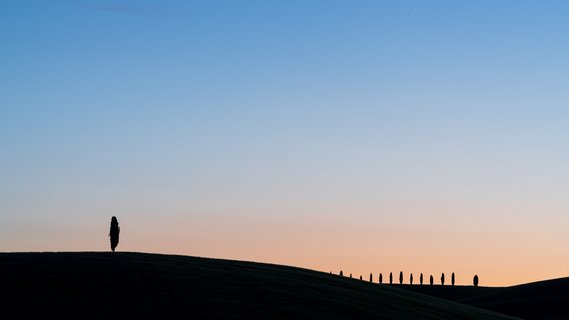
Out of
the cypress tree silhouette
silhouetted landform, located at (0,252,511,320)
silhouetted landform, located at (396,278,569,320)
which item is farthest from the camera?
silhouetted landform, located at (396,278,569,320)

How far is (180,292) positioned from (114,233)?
61.2 feet

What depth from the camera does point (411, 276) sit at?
Answer: 6639 inches

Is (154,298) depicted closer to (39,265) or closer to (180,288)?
(180,288)

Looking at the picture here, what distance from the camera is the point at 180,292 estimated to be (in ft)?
137

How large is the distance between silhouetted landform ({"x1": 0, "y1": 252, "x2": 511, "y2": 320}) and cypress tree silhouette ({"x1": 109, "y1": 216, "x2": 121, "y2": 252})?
1933 mm

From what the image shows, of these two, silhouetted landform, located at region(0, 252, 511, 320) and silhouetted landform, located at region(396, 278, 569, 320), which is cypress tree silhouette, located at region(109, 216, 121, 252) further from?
silhouetted landform, located at region(396, 278, 569, 320)

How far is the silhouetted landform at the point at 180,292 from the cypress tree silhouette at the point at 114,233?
193 cm

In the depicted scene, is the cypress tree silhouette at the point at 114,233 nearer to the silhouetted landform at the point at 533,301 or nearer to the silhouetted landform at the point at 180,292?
the silhouetted landform at the point at 180,292

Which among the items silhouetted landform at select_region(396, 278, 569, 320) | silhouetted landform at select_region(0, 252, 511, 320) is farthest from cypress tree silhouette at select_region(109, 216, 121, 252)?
silhouetted landform at select_region(396, 278, 569, 320)

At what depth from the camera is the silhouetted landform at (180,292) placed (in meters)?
36.9

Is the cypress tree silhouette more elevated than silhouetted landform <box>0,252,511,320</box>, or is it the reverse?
the cypress tree silhouette

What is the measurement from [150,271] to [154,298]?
902cm

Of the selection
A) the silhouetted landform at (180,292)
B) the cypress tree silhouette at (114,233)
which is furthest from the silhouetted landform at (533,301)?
the cypress tree silhouette at (114,233)

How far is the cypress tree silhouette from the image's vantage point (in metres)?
58.6
